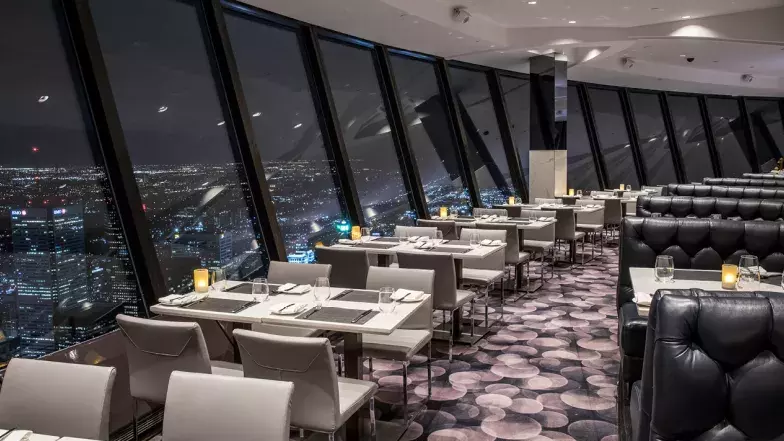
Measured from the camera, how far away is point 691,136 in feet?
48.3

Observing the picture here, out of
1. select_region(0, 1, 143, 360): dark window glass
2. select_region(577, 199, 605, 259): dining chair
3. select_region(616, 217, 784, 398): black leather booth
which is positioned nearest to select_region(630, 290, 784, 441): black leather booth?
select_region(616, 217, 784, 398): black leather booth

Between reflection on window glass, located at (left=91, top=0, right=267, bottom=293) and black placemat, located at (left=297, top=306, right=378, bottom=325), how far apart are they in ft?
6.24

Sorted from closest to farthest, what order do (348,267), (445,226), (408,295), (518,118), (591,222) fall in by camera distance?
(408,295) < (348,267) < (445,226) < (591,222) < (518,118)

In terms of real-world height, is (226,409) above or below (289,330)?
above

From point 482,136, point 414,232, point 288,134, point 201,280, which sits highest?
point 288,134

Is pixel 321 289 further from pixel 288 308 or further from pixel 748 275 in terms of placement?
pixel 748 275

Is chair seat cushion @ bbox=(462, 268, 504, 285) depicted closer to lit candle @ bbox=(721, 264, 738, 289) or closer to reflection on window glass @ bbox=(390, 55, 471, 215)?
lit candle @ bbox=(721, 264, 738, 289)

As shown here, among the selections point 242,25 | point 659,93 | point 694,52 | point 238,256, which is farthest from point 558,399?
point 659,93

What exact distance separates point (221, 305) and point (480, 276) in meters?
2.71

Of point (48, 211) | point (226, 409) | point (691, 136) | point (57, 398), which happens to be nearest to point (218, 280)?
point (48, 211)

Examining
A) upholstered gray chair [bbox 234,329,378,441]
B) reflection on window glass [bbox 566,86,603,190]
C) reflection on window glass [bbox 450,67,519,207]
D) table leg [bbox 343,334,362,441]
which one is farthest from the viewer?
reflection on window glass [bbox 566,86,603,190]

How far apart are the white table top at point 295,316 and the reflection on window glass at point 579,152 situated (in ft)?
33.3

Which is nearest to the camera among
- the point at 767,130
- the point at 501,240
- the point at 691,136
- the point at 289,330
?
the point at 289,330

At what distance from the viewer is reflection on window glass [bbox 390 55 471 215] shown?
29.2 ft
